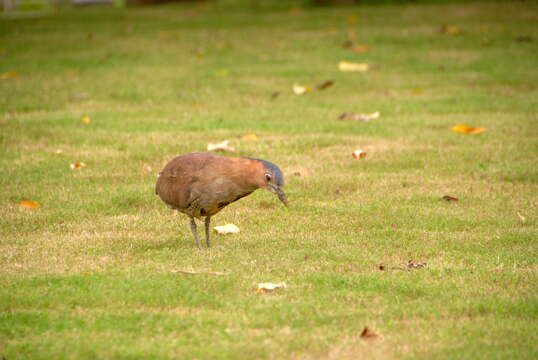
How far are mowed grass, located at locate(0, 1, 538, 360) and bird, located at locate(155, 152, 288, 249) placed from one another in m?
0.42

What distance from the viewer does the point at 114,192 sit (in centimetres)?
782

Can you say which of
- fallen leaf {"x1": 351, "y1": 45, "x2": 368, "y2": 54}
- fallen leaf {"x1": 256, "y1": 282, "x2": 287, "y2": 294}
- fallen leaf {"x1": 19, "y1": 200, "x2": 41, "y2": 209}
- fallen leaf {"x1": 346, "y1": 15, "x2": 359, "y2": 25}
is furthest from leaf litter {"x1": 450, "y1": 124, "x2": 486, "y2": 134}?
fallen leaf {"x1": 346, "y1": 15, "x2": 359, "y2": 25}

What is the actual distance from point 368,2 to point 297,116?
13.1 m

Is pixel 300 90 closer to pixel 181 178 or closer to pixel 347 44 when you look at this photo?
pixel 347 44

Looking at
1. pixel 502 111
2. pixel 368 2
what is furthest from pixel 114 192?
pixel 368 2

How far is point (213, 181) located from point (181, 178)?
34 centimetres

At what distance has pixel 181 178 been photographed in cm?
595

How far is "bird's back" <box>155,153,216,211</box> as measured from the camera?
5.87 meters

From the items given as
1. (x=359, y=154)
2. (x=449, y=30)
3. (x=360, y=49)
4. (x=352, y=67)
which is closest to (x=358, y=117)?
(x=359, y=154)

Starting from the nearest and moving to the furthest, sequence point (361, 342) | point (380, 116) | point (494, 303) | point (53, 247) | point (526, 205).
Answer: point (361, 342)
point (494, 303)
point (53, 247)
point (526, 205)
point (380, 116)

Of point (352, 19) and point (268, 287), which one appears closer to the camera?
point (268, 287)

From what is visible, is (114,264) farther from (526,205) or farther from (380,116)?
(380,116)

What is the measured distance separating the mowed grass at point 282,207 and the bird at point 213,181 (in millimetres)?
416

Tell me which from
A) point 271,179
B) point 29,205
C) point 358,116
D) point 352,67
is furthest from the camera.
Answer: point 352,67
